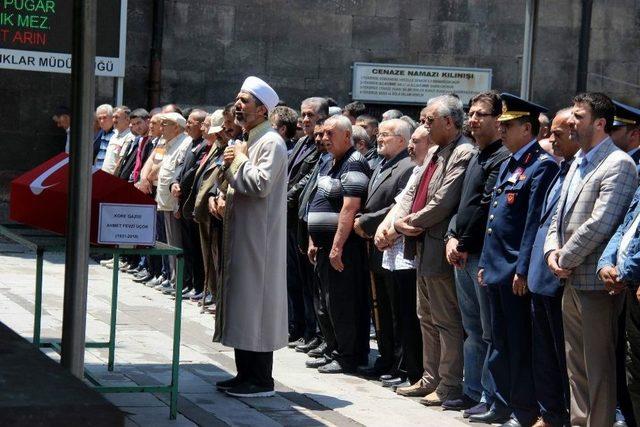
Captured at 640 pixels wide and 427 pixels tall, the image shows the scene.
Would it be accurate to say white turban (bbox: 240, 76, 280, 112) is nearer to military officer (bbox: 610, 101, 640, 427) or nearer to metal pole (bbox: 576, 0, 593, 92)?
military officer (bbox: 610, 101, 640, 427)

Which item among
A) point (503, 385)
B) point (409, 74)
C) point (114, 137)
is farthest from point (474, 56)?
point (503, 385)

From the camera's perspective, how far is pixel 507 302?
7.56 metres

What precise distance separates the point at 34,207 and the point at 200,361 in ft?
8.34

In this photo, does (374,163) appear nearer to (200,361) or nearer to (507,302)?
(200,361)

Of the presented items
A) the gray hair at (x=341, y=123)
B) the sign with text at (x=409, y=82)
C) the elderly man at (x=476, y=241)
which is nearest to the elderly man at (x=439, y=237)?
the elderly man at (x=476, y=241)

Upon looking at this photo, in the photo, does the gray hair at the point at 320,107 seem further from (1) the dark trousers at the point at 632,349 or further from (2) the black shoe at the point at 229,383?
(1) the dark trousers at the point at 632,349

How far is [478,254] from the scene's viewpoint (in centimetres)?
786

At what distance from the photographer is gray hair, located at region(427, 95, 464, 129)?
8336mm

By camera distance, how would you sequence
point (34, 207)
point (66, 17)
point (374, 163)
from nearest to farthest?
point (34, 207)
point (374, 163)
point (66, 17)

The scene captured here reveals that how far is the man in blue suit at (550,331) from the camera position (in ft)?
23.8

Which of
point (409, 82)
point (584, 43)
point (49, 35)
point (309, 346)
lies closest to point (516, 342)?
point (309, 346)

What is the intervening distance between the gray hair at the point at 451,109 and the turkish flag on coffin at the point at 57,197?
2.10 m

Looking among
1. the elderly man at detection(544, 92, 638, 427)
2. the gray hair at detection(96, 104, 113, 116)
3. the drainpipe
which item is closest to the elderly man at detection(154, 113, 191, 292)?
the gray hair at detection(96, 104, 113, 116)

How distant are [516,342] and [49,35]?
10.2 meters
